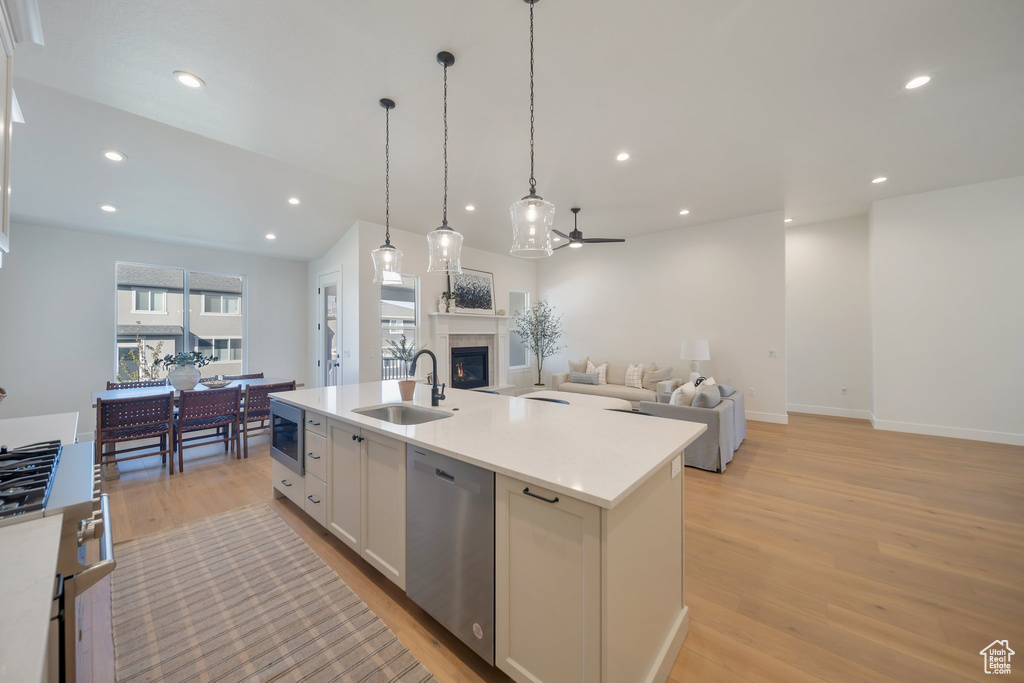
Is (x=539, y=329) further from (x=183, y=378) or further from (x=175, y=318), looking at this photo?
(x=175, y=318)

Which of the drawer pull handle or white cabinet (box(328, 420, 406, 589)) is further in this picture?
white cabinet (box(328, 420, 406, 589))

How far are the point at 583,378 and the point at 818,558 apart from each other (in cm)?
422

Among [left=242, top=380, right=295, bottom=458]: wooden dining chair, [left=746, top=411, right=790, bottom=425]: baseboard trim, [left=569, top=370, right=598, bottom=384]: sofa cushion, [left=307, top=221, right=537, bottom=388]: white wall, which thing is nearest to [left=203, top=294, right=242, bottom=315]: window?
[left=307, top=221, right=537, bottom=388]: white wall

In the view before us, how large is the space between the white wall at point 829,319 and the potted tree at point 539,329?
12.9ft

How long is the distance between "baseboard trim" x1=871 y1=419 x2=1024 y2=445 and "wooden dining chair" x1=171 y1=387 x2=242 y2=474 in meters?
8.05

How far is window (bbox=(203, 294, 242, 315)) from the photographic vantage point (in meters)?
A: 5.46

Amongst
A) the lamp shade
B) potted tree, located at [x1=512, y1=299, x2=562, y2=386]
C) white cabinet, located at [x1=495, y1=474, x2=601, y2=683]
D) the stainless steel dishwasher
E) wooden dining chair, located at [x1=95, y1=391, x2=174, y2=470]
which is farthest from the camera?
potted tree, located at [x1=512, y1=299, x2=562, y2=386]

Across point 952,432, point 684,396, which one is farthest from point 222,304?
point 952,432

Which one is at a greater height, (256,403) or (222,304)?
(222,304)

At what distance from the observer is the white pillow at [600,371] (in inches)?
251

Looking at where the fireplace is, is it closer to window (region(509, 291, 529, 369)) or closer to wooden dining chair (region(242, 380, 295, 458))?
window (region(509, 291, 529, 369))

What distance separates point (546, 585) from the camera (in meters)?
1.21

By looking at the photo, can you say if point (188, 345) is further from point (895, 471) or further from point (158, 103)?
point (895, 471)

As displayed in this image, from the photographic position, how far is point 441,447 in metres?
1.49
